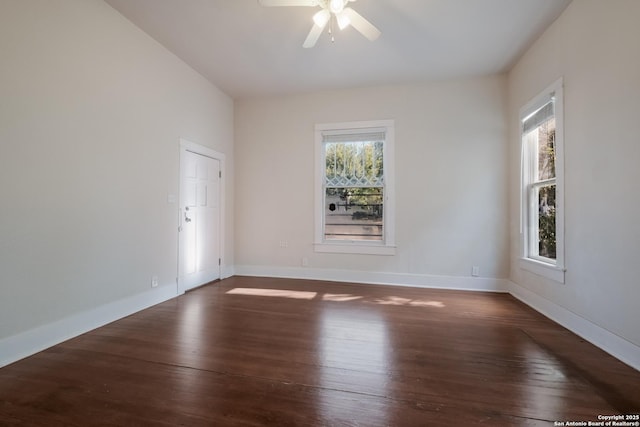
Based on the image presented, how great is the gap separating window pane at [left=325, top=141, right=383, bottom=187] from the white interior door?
1.81 m

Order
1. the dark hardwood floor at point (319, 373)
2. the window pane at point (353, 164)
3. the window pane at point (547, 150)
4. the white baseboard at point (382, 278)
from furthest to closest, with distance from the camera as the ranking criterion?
the window pane at point (353, 164)
the white baseboard at point (382, 278)
the window pane at point (547, 150)
the dark hardwood floor at point (319, 373)

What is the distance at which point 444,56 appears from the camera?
137 inches

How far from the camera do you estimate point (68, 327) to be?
2.38 m

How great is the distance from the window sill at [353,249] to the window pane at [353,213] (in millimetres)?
129

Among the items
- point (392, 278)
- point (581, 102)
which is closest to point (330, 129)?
point (392, 278)

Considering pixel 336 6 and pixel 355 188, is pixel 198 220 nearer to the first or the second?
pixel 355 188

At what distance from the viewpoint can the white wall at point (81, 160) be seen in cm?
204

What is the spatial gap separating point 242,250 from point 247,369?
3.13 metres

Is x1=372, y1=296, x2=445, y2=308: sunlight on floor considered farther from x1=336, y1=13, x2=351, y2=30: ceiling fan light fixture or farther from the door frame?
x1=336, y1=13, x2=351, y2=30: ceiling fan light fixture

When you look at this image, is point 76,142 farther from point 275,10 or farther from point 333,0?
point 333,0

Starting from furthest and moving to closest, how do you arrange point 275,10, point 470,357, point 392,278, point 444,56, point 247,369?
point 392,278 → point 444,56 → point 275,10 → point 470,357 → point 247,369

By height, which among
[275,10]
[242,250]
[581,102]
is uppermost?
[275,10]

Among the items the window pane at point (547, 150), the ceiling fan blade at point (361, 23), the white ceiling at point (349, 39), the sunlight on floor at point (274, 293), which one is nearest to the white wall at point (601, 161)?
the window pane at point (547, 150)

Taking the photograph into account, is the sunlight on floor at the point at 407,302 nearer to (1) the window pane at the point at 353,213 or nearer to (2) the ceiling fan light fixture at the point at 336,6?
(1) the window pane at the point at 353,213
